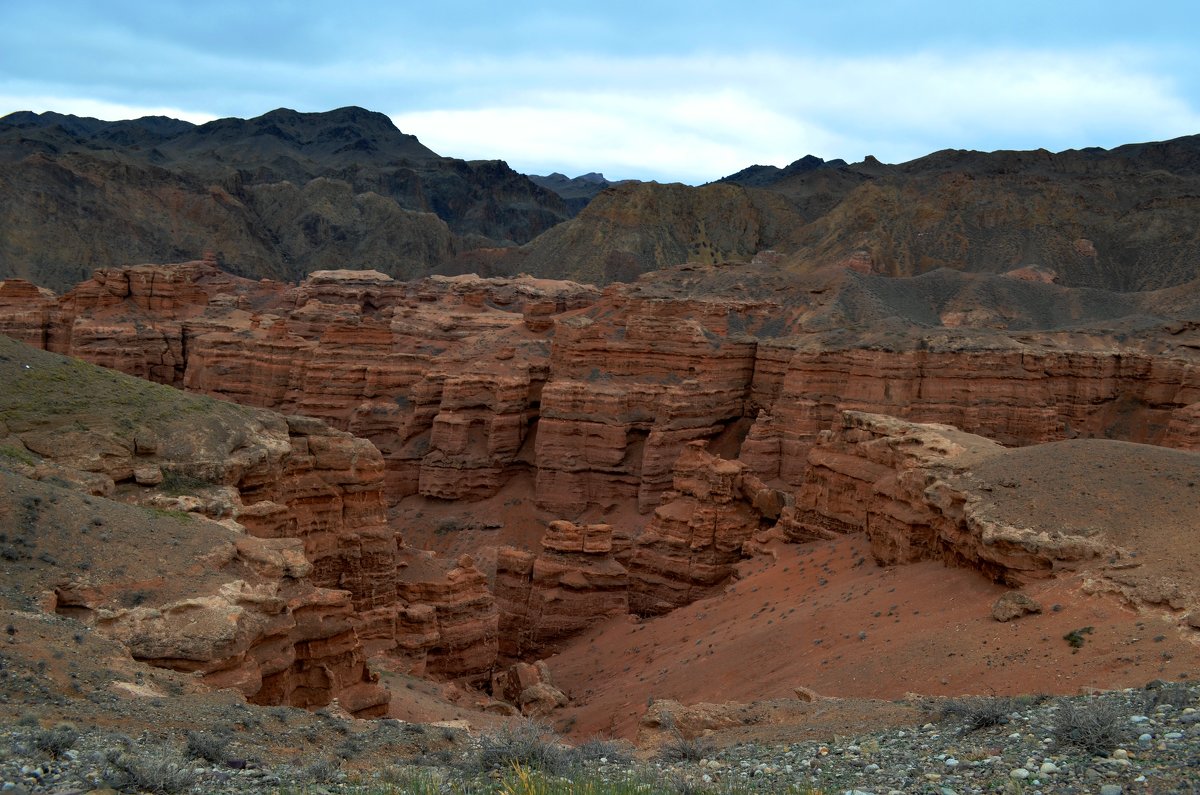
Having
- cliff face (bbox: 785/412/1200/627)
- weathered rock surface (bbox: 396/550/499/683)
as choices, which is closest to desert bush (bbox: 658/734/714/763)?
cliff face (bbox: 785/412/1200/627)

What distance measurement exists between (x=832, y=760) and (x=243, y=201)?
139762 millimetres

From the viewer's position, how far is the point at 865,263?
77.9 metres

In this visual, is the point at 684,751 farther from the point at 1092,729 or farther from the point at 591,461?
the point at 591,461

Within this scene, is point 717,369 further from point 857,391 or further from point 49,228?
point 49,228

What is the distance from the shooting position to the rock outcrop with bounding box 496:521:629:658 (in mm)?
31094

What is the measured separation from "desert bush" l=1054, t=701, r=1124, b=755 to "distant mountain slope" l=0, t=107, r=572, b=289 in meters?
110

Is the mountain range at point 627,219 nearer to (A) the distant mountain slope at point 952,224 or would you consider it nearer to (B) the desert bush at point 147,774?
(A) the distant mountain slope at point 952,224

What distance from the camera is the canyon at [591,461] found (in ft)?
57.1

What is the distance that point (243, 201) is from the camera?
447ft

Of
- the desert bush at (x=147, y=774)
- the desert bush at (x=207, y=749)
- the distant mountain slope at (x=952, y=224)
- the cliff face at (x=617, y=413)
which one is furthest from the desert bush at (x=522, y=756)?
the distant mountain slope at (x=952, y=224)

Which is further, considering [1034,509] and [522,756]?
[1034,509]

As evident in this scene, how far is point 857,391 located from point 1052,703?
32659 mm

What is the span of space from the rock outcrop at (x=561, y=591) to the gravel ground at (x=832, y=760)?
19.0 meters

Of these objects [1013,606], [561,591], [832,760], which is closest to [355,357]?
[561,591]
